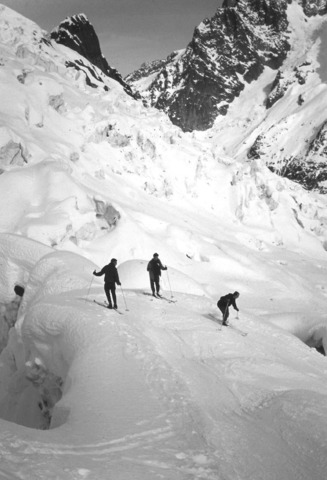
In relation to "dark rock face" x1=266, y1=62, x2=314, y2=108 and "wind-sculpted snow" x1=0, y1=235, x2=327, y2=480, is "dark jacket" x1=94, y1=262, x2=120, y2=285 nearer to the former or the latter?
"wind-sculpted snow" x1=0, y1=235, x2=327, y2=480

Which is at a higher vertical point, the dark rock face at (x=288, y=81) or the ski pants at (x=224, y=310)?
the dark rock face at (x=288, y=81)

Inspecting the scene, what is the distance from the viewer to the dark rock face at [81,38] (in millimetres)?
108062

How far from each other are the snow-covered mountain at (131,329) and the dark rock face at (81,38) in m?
66.3

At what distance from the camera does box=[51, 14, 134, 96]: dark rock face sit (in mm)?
108062

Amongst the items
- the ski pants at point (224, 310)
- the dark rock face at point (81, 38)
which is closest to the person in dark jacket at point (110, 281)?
the ski pants at point (224, 310)

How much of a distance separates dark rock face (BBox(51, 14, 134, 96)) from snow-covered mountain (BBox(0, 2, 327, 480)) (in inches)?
2610

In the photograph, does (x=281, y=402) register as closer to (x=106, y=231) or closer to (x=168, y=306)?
(x=168, y=306)

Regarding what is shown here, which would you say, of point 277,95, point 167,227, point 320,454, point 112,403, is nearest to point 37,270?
point 112,403

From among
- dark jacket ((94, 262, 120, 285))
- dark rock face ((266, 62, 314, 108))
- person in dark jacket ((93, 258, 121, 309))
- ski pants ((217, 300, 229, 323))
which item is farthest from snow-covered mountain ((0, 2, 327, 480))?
dark rock face ((266, 62, 314, 108))

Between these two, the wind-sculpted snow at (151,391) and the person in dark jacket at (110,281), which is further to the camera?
the person in dark jacket at (110,281)

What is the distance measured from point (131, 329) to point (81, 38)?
123 meters

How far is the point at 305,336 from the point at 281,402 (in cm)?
→ 1487

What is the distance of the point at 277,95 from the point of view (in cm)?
16588

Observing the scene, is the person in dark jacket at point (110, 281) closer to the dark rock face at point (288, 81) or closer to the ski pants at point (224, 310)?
the ski pants at point (224, 310)
